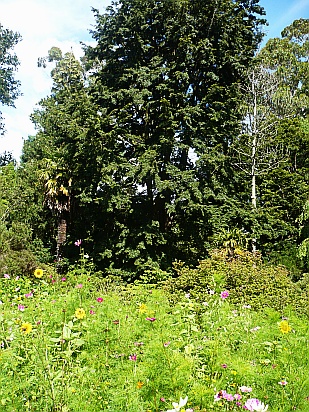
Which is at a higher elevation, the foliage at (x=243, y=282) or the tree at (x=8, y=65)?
the tree at (x=8, y=65)

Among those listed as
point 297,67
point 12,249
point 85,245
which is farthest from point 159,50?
point 297,67

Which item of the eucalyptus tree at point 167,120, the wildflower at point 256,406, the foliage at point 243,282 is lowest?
the foliage at point 243,282

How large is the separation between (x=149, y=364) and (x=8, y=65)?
24608 mm

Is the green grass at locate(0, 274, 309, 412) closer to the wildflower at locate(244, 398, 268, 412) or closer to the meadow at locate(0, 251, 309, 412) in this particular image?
the meadow at locate(0, 251, 309, 412)

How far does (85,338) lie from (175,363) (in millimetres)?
1088

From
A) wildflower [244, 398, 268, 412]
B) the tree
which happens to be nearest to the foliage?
wildflower [244, 398, 268, 412]

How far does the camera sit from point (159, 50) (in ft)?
47.0

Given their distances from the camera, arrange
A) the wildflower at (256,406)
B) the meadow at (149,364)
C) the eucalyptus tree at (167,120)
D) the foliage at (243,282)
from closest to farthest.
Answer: the wildflower at (256,406) < the meadow at (149,364) < the foliage at (243,282) < the eucalyptus tree at (167,120)

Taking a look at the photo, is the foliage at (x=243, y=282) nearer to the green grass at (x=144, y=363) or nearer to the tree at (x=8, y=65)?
the green grass at (x=144, y=363)

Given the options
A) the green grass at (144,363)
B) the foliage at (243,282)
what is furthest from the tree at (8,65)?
the green grass at (144,363)

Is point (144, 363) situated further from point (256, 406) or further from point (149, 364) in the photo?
point (256, 406)

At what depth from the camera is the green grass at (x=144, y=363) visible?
220cm

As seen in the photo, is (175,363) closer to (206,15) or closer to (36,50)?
(206,15)

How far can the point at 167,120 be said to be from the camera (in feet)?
42.4
